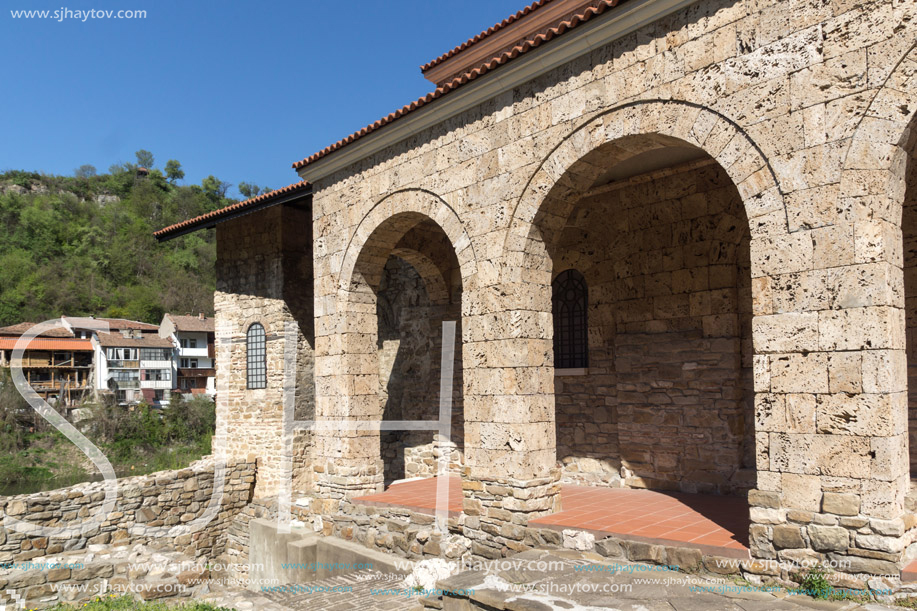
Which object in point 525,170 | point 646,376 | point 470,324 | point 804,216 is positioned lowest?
point 646,376

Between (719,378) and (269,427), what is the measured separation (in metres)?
8.48

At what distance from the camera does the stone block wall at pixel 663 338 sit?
7074 millimetres

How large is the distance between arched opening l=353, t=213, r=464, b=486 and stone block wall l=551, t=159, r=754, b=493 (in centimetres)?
226

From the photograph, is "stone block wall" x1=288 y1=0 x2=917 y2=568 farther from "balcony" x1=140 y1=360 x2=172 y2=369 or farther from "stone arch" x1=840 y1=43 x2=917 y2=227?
"balcony" x1=140 y1=360 x2=172 y2=369

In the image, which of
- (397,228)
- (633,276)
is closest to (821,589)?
(633,276)

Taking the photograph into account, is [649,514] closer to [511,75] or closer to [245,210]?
[511,75]


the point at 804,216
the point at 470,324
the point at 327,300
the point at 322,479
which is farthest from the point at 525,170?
the point at 322,479

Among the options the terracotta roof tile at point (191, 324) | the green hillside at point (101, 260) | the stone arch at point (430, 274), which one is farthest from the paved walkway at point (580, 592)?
the green hillside at point (101, 260)

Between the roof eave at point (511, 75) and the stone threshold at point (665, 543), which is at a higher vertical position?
the roof eave at point (511, 75)

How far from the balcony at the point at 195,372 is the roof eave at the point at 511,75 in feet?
113

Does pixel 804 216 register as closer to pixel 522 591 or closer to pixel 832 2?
pixel 832 2

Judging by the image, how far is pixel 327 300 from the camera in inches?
355

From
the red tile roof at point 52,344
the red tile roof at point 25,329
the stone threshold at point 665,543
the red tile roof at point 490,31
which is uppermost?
the red tile roof at point 490,31

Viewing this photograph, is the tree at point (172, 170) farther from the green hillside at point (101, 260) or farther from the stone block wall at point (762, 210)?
the stone block wall at point (762, 210)
